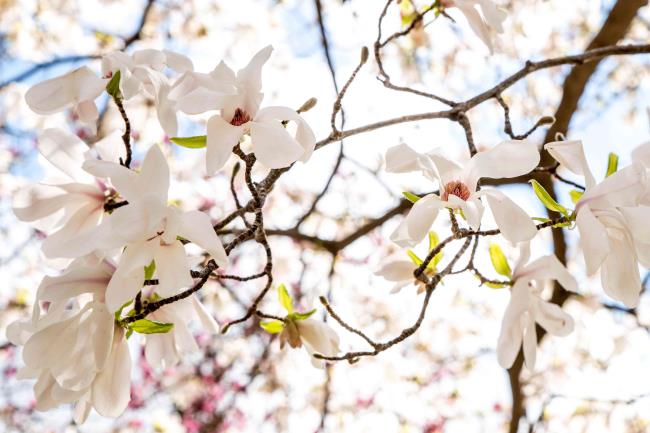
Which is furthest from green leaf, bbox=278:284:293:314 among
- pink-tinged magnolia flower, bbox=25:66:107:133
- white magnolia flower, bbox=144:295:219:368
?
pink-tinged magnolia flower, bbox=25:66:107:133

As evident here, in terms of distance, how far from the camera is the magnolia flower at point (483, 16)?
709 mm

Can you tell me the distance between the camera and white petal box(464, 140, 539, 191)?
21.0 inches

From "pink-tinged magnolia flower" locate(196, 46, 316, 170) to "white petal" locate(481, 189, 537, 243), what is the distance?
0.17m

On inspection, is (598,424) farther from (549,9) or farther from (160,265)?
(160,265)

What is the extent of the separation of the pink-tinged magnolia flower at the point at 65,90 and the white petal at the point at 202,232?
22 cm

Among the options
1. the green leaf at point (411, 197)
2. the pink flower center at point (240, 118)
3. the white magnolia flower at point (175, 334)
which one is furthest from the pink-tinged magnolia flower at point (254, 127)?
Answer: the white magnolia flower at point (175, 334)

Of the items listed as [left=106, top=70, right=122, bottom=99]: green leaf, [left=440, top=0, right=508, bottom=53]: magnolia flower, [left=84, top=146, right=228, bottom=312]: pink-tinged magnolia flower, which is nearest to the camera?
[left=84, top=146, right=228, bottom=312]: pink-tinged magnolia flower

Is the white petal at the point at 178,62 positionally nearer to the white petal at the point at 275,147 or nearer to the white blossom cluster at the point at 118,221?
the white blossom cluster at the point at 118,221

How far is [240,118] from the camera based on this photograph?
0.55m

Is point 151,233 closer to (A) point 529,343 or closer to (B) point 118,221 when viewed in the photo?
(B) point 118,221

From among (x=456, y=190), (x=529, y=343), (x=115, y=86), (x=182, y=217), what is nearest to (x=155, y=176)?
(x=182, y=217)

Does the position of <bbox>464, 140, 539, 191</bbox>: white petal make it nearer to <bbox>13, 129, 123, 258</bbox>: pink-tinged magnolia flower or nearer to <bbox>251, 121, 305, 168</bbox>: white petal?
<bbox>251, 121, 305, 168</bbox>: white petal

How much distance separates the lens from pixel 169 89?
1.86 ft

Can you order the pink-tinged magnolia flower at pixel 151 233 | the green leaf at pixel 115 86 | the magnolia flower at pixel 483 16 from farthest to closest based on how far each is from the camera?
the magnolia flower at pixel 483 16 < the green leaf at pixel 115 86 < the pink-tinged magnolia flower at pixel 151 233
